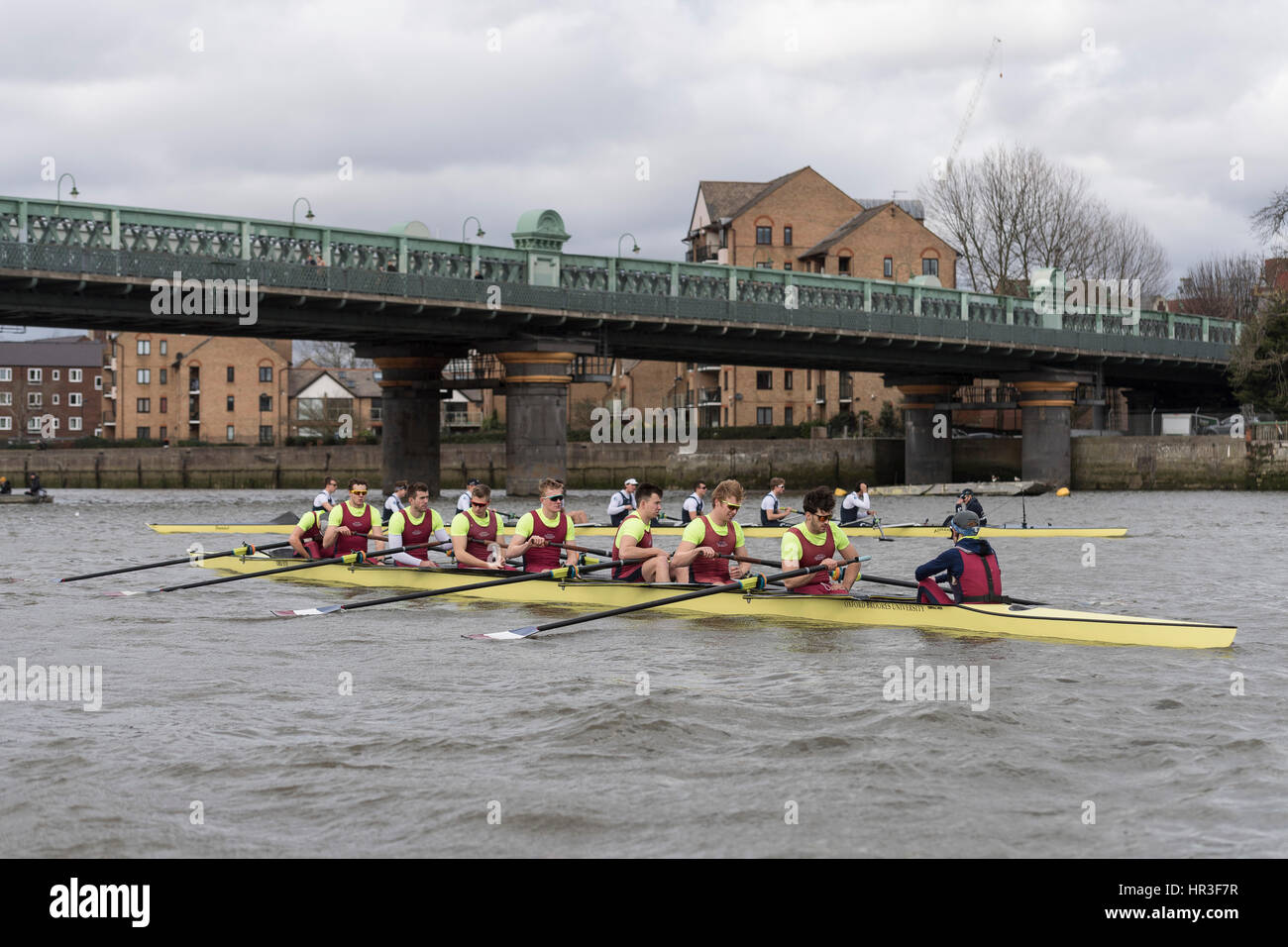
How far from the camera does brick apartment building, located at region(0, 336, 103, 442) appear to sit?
137 metres

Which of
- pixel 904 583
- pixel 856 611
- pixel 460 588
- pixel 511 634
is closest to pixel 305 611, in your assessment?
pixel 460 588

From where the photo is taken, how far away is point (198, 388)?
10919 cm

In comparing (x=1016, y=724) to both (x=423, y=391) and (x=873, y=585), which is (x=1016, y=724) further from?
(x=423, y=391)

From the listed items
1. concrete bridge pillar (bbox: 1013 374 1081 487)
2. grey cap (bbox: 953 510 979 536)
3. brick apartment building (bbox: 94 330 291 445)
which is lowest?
grey cap (bbox: 953 510 979 536)

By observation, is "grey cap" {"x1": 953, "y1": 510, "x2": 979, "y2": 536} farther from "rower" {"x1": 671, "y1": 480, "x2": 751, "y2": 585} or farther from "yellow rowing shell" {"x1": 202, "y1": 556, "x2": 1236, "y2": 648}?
"rower" {"x1": 671, "y1": 480, "x2": 751, "y2": 585}

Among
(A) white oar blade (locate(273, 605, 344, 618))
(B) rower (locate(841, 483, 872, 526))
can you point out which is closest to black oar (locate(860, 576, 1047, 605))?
(A) white oar blade (locate(273, 605, 344, 618))

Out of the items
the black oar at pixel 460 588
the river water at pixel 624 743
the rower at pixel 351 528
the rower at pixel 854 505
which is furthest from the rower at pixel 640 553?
the rower at pixel 854 505

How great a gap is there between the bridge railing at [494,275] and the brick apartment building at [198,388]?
6313 cm

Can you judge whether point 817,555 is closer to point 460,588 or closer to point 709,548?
point 709,548

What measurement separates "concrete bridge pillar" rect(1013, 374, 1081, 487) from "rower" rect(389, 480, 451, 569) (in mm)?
47415

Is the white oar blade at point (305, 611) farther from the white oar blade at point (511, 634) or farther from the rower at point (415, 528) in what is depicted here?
the white oar blade at point (511, 634)
